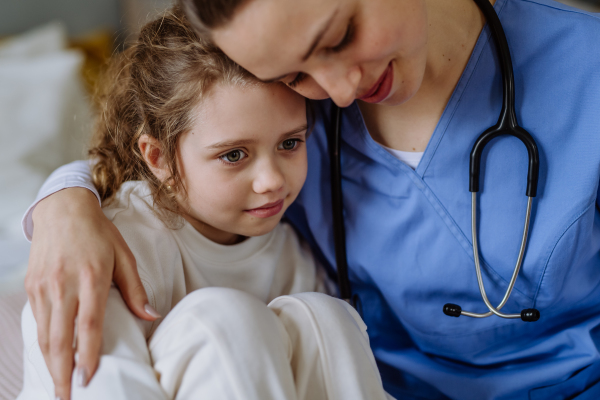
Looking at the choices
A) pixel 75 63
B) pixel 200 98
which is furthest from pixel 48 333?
pixel 75 63

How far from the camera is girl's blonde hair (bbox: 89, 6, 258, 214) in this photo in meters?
0.81

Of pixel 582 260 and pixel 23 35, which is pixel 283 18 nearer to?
pixel 582 260

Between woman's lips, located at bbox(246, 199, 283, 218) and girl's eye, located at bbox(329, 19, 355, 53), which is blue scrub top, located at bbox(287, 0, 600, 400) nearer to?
woman's lips, located at bbox(246, 199, 283, 218)

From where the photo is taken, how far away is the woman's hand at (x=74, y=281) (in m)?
0.63

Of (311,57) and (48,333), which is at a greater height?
(311,57)

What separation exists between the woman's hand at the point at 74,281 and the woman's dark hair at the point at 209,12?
339mm

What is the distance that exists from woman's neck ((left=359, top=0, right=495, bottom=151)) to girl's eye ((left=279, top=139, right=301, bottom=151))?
0.58ft

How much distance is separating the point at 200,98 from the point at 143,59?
0.60 ft

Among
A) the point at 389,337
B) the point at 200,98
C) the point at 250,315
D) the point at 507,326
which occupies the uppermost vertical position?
the point at 200,98

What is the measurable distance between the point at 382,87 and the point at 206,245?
44 centimetres

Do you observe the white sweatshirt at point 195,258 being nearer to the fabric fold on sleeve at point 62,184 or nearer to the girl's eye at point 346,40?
the fabric fold on sleeve at point 62,184

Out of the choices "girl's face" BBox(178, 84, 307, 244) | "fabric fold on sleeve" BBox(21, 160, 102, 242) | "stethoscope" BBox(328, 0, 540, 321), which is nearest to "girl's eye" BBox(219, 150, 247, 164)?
"girl's face" BBox(178, 84, 307, 244)

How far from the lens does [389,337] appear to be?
998 millimetres

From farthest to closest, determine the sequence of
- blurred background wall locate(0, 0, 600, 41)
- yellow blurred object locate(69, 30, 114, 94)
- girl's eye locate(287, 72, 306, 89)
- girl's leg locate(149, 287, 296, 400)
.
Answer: yellow blurred object locate(69, 30, 114, 94) < blurred background wall locate(0, 0, 600, 41) < girl's eye locate(287, 72, 306, 89) < girl's leg locate(149, 287, 296, 400)
